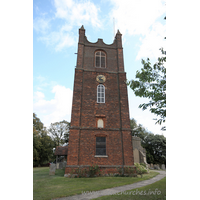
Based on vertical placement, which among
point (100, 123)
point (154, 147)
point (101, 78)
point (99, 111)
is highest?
point (101, 78)

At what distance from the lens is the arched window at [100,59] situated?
18.3m

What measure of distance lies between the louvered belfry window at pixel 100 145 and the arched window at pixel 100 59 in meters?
8.75

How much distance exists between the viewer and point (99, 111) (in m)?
15.5

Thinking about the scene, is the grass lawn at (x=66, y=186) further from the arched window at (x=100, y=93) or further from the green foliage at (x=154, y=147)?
the green foliage at (x=154, y=147)

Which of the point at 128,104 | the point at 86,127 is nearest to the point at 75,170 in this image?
the point at 86,127

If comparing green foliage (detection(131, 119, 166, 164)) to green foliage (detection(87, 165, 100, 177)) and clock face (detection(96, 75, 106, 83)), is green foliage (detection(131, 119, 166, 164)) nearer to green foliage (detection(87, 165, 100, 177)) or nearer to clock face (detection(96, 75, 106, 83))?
green foliage (detection(87, 165, 100, 177))

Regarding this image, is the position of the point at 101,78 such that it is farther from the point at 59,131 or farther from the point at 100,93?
the point at 59,131

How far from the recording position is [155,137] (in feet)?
121

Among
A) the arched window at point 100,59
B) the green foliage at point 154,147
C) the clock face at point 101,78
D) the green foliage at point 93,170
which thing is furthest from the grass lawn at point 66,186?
the green foliage at point 154,147

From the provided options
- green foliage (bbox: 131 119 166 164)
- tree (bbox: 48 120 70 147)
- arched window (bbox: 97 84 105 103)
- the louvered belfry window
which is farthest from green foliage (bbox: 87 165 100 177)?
tree (bbox: 48 120 70 147)

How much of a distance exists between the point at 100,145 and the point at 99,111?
341cm

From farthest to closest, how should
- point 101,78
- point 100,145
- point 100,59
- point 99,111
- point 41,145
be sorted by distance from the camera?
point 41,145 < point 100,59 < point 101,78 < point 99,111 < point 100,145

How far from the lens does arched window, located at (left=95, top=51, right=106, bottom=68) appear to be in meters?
18.3

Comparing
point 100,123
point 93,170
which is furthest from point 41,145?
point 93,170
